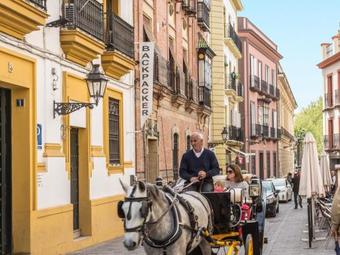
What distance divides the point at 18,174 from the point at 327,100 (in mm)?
44165

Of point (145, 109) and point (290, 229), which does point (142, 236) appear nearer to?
point (145, 109)

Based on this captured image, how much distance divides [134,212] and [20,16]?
16.5 feet

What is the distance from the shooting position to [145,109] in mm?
18875

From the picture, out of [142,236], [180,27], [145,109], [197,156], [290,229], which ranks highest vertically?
[180,27]

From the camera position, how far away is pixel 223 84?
1468 inches

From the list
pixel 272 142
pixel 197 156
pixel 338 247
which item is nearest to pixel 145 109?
pixel 197 156

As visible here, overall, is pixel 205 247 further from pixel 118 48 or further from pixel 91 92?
pixel 118 48

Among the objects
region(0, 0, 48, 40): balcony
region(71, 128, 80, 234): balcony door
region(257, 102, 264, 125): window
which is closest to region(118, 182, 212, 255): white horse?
region(0, 0, 48, 40): balcony

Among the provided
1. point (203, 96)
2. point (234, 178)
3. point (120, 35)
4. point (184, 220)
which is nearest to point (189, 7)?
point (203, 96)

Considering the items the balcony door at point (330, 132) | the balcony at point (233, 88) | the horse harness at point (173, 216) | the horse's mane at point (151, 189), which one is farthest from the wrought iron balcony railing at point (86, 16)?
the balcony door at point (330, 132)

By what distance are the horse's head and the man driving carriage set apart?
247 cm

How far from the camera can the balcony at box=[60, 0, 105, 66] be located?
13625 mm

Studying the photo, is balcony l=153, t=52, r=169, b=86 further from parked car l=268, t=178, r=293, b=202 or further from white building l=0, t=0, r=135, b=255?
parked car l=268, t=178, r=293, b=202

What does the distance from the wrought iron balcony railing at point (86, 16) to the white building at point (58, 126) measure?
2 centimetres
